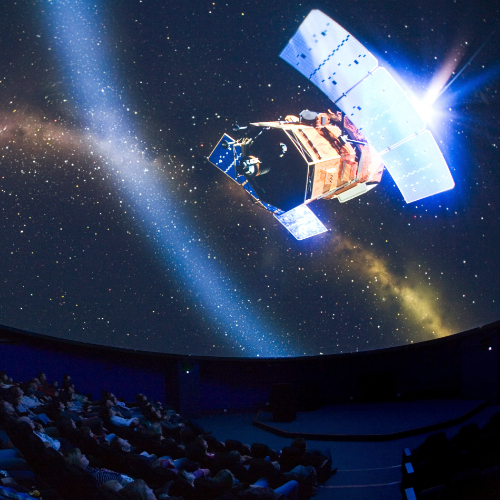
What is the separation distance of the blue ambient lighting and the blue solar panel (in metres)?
2.44

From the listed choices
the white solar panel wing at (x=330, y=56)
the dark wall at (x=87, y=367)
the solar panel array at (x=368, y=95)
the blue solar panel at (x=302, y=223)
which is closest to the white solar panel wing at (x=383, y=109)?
the solar panel array at (x=368, y=95)

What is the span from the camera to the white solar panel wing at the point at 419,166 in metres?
7.41

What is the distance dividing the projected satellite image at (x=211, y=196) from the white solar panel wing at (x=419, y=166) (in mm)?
289

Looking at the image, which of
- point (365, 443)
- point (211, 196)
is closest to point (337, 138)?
point (211, 196)

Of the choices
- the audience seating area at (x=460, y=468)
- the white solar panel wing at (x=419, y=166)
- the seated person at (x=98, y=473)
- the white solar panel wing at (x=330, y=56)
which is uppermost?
the white solar panel wing at (x=330, y=56)

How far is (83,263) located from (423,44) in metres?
8.88

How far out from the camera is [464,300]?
1055 centimetres

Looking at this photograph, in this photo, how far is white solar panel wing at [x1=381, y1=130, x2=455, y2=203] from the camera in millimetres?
7414

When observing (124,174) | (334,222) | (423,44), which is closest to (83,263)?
(124,174)

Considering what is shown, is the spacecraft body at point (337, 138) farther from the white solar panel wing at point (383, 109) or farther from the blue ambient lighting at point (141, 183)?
the blue ambient lighting at point (141, 183)

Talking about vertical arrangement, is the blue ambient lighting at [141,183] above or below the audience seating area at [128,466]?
above

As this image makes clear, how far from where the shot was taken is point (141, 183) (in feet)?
37.0

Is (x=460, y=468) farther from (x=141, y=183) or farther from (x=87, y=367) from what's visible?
(x=87, y=367)

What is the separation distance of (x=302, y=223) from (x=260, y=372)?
6145mm
